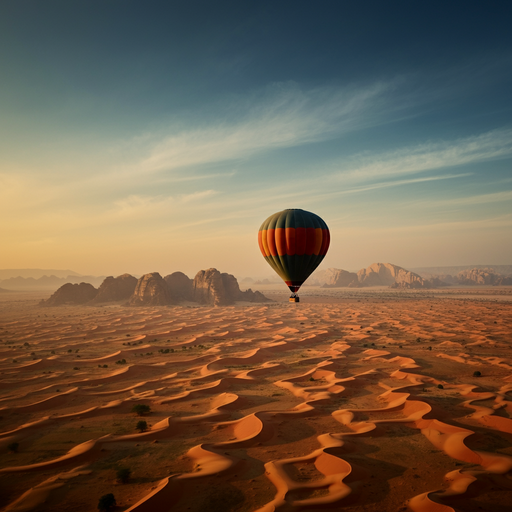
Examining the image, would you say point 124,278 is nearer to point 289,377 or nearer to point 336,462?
point 289,377

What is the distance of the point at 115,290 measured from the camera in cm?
7075

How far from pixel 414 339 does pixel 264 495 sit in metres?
26.3

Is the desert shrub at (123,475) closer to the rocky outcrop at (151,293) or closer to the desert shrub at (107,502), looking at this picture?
the desert shrub at (107,502)

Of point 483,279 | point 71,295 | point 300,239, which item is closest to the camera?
point 300,239

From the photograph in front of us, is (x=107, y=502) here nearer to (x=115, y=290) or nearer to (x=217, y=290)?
(x=217, y=290)

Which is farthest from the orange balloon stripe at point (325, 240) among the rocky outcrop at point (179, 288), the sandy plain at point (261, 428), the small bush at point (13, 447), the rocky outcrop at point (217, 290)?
the rocky outcrop at point (179, 288)

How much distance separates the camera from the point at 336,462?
938cm

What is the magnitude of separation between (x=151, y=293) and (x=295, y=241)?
4834 centimetres

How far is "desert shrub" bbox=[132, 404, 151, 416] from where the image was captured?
13.6 metres

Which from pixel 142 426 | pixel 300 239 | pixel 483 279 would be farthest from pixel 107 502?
pixel 483 279

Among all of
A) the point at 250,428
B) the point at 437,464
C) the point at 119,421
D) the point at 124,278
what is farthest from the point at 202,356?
the point at 124,278

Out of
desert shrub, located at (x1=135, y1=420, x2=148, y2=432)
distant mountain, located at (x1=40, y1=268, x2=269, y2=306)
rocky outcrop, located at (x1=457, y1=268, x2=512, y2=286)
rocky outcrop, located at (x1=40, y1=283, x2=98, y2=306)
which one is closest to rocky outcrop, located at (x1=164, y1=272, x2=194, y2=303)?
distant mountain, located at (x1=40, y1=268, x2=269, y2=306)

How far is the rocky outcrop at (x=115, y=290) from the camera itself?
69.1 meters

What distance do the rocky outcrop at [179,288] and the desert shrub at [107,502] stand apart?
197 ft
